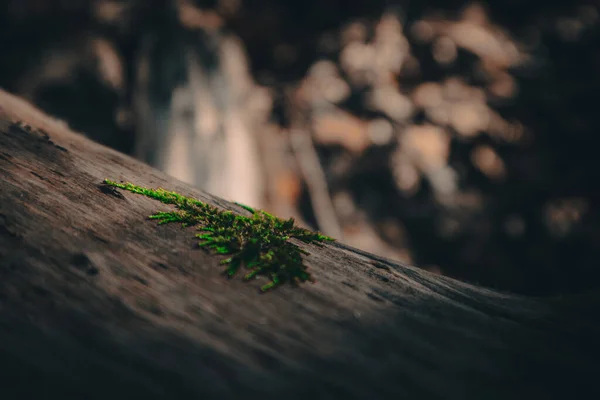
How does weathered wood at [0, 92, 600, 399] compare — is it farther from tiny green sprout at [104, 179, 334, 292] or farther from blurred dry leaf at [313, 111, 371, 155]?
blurred dry leaf at [313, 111, 371, 155]

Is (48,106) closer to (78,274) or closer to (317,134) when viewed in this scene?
(317,134)

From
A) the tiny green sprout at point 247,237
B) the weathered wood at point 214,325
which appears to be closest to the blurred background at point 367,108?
the tiny green sprout at point 247,237

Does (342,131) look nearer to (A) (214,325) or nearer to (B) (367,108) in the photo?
(B) (367,108)

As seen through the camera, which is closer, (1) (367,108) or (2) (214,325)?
(2) (214,325)

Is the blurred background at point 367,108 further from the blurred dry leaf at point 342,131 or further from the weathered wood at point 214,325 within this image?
the weathered wood at point 214,325

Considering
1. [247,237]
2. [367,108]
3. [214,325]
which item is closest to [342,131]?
[367,108]

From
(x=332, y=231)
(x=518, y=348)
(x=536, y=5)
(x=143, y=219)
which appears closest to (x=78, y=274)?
(x=143, y=219)
